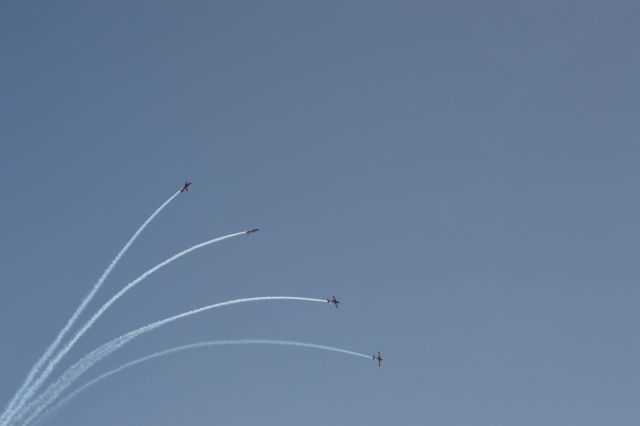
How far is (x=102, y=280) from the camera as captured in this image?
387ft

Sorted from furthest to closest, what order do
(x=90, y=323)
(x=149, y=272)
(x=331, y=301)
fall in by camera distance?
(x=331, y=301) → (x=149, y=272) → (x=90, y=323)

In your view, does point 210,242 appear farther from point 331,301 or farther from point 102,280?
point 331,301

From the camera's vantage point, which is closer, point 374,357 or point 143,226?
point 143,226

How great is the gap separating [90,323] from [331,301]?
56.6m

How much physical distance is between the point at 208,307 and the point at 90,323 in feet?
69.3

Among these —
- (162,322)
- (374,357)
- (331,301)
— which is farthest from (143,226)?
(374,357)

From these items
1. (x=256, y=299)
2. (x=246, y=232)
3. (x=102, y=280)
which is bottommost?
(x=102, y=280)

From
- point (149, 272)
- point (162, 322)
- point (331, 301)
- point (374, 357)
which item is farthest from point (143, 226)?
point (374, 357)

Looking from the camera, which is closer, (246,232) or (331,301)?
(246,232)

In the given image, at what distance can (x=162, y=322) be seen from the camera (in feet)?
395

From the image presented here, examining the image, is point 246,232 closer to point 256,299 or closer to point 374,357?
point 256,299

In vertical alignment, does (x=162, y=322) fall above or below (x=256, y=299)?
below

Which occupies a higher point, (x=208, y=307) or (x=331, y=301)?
(x=331, y=301)

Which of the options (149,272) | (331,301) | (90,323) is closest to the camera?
(90,323)
